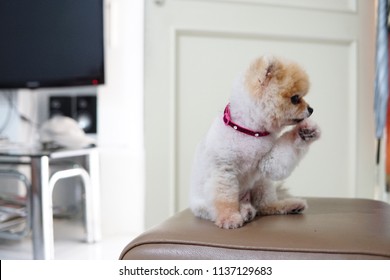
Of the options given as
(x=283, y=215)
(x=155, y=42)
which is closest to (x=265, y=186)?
(x=283, y=215)

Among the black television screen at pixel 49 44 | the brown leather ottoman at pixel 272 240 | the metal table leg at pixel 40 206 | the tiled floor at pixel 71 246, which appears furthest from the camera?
the black television screen at pixel 49 44

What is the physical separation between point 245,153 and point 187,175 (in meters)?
0.27

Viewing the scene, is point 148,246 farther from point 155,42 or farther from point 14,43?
point 14,43

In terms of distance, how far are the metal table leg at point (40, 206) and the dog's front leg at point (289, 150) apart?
19.9 inches

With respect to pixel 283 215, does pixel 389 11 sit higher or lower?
higher

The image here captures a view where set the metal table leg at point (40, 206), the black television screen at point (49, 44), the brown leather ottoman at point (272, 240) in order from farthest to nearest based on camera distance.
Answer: the black television screen at point (49, 44)
the metal table leg at point (40, 206)
the brown leather ottoman at point (272, 240)

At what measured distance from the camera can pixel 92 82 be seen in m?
0.98

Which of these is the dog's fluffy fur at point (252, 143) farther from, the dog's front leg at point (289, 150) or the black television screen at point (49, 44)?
the black television screen at point (49, 44)

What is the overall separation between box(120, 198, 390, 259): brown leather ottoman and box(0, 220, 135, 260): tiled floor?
20cm

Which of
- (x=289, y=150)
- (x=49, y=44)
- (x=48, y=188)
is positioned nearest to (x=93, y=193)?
(x=48, y=188)

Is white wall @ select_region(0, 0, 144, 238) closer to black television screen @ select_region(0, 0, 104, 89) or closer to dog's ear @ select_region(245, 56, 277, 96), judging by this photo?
black television screen @ select_region(0, 0, 104, 89)

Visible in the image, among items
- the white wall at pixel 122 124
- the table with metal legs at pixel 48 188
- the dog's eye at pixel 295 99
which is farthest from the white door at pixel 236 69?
the dog's eye at pixel 295 99

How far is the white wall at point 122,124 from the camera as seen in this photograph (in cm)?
86

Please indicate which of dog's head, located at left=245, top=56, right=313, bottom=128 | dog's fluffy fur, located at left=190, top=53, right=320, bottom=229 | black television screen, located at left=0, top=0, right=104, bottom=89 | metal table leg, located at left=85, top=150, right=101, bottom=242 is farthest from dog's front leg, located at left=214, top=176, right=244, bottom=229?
black television screen, located at left=0, top=0, right=104, bottom=89
